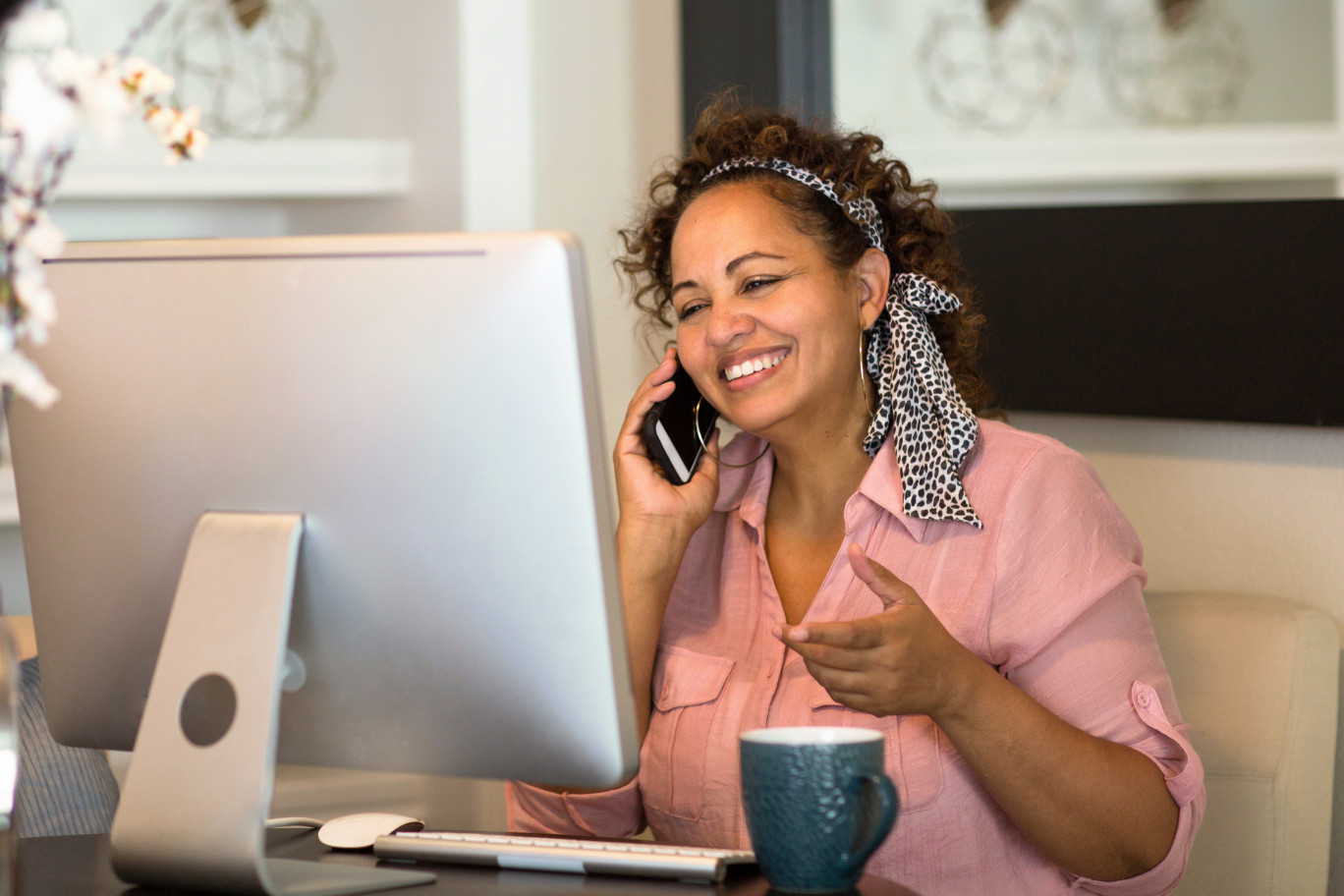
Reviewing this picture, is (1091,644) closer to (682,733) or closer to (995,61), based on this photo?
(682,733)

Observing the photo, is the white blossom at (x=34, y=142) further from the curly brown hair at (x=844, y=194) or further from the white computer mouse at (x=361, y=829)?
the curly brown hair at (x=844, y=194)

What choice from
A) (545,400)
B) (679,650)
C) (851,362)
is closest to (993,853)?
(679,650)

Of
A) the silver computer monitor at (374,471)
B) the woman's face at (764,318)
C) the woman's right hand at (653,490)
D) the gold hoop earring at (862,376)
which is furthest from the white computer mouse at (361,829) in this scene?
the gold hoop earring at (862,376)

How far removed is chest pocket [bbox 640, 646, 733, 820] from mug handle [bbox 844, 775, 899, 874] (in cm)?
53

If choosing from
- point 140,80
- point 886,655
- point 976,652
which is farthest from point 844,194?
point 140,80

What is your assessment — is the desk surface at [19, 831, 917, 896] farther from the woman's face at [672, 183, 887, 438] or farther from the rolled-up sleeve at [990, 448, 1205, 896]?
the woman's face at [672, 183, 887, 438]

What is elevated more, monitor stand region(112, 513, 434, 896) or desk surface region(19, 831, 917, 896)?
monitor stand region(112, 513, 434, 896)

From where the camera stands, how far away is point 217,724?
860mm

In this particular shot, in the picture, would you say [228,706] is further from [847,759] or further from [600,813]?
[600,813]

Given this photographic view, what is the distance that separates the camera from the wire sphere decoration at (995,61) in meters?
2.25

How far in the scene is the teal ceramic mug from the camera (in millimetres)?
798

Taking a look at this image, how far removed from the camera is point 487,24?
2.50m

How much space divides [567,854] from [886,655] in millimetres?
274

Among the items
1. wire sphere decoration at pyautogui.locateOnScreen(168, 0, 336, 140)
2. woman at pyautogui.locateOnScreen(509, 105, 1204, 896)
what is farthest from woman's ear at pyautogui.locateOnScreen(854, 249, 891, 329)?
wire sphere decoration at pyautogui.locateOnScreen(168, 0, 336, 140)
